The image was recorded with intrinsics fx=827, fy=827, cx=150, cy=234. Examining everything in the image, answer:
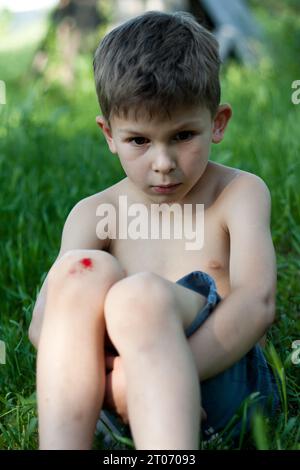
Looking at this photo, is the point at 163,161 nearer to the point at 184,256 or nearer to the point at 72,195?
the point at 184,256

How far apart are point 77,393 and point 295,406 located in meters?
0.68

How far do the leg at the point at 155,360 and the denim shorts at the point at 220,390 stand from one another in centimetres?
13

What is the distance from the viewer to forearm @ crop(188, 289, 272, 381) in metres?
1.67

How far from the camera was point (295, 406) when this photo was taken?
6.68ft

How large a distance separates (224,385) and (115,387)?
25 centimetres

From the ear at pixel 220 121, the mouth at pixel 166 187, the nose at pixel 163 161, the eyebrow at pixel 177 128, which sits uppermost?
the ear at pixel 220 121

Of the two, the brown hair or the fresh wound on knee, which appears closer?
the fresh wound on knee

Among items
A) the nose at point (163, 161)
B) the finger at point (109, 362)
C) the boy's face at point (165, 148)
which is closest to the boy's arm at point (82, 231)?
the boy's face at point (165, 148)

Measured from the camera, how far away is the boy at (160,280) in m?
1.55

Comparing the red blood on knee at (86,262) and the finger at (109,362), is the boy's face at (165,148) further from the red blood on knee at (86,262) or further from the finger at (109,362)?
the finger at (109,362)

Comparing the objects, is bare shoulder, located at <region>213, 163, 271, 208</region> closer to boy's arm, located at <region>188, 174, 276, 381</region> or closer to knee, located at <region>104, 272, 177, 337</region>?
boy's arm, located at <region>188, 174, 276, 381</region>

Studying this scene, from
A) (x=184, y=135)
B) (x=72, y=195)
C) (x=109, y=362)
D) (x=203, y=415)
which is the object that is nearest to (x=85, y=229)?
(x=184, y=135)

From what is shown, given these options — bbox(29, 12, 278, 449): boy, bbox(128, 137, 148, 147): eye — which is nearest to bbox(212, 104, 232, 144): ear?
bbox(29, 12, 278, 449): boy

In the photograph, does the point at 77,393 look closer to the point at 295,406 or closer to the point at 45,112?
the point at 295,406
